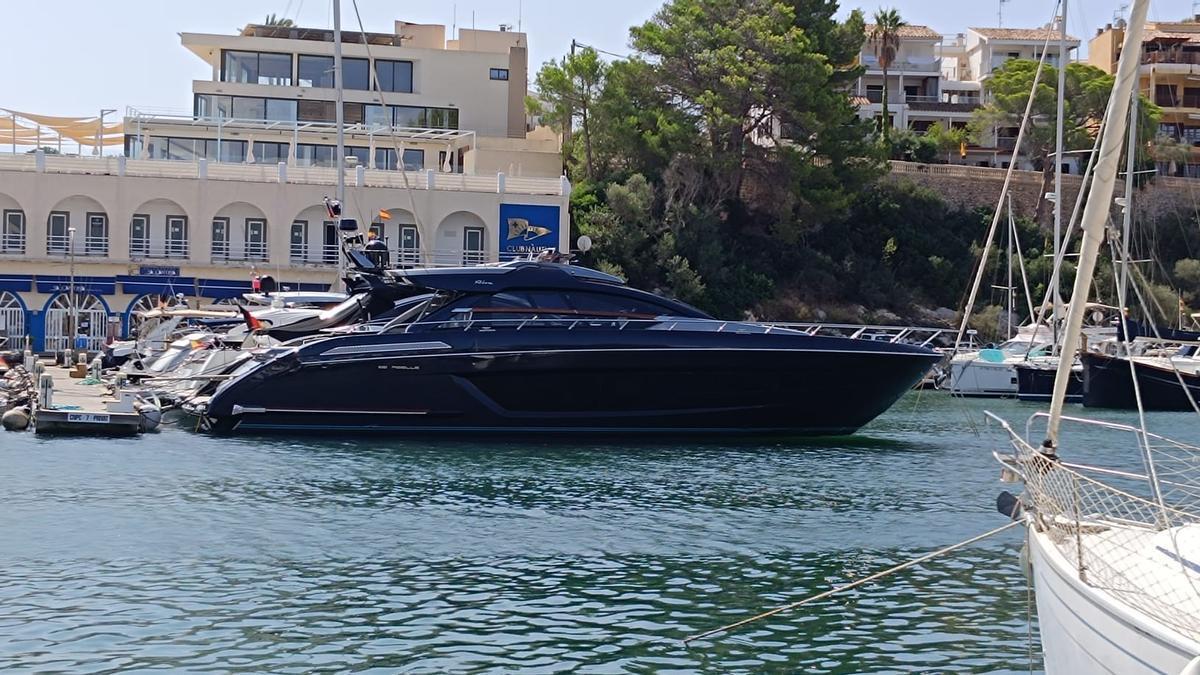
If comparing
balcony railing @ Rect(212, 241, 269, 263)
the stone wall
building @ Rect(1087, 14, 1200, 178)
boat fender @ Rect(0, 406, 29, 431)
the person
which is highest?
building @ Rect(1087, 14, 1200, 178)

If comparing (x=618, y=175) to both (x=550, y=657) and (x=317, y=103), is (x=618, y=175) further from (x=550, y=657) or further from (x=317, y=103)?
(x=550, y=657)

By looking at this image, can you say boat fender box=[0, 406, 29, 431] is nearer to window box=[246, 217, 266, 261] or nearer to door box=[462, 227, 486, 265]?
window box=[246, 217, 266, 261]

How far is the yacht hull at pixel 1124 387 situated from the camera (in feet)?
122

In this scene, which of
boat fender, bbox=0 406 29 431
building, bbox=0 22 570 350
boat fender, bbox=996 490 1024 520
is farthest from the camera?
building, bbox=0 22 570 350

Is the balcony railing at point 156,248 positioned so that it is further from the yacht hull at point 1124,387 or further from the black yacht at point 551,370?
the yacht hull at point 1124,387

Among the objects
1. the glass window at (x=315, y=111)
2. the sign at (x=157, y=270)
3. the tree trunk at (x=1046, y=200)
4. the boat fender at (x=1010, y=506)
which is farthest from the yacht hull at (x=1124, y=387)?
the glass window at (x=315, y=111)

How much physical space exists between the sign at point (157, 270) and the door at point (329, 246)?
5.25 metres

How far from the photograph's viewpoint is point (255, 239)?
50469 millimetres

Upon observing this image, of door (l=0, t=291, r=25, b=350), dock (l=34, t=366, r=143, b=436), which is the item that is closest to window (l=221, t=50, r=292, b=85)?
door (l=0, t=291, r=25, b=350)

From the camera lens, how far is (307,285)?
50250mm

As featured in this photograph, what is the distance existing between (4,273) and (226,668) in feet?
139

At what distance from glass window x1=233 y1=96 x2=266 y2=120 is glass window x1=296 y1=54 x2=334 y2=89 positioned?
Answer: 2.07 meters

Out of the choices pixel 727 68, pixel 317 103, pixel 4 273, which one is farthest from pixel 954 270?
pixel 4 273

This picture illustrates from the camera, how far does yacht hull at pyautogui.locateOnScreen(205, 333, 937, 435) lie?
2339 cm
